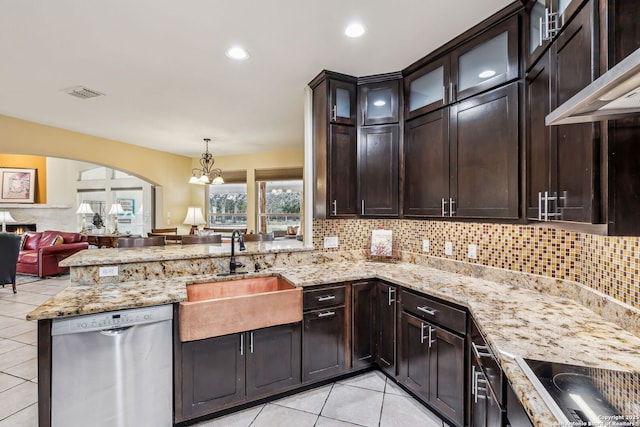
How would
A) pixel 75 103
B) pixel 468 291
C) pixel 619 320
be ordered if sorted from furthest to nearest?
pixel 75 103, pixel 468 291, pixel 619 320

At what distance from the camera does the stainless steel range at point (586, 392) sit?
79cm

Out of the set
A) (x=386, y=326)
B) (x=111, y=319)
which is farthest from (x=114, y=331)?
(x=386, y=326)

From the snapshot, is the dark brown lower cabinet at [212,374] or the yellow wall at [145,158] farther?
the yellow wall at [145,158]

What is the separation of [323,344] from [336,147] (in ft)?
5.56

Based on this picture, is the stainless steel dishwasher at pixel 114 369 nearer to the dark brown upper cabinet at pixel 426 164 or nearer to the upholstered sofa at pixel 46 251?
the dark brown upper cabinet at pixel 426 164

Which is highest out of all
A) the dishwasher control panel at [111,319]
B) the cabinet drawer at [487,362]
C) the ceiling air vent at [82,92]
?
the ceiling air vent at [82,92]

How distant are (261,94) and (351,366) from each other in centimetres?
296

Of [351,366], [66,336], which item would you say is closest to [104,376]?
[66,336]

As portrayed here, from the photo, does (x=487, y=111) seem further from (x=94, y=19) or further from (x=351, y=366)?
(x=94, y=19)

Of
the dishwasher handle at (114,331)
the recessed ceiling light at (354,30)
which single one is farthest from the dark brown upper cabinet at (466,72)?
the dishwasher handle at (114,331)

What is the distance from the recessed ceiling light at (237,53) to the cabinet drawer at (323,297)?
2.00 m

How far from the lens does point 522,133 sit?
1767 mm

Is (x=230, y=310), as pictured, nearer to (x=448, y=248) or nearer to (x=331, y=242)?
(x=331, y=242)

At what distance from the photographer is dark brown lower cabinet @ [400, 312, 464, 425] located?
1.81m
